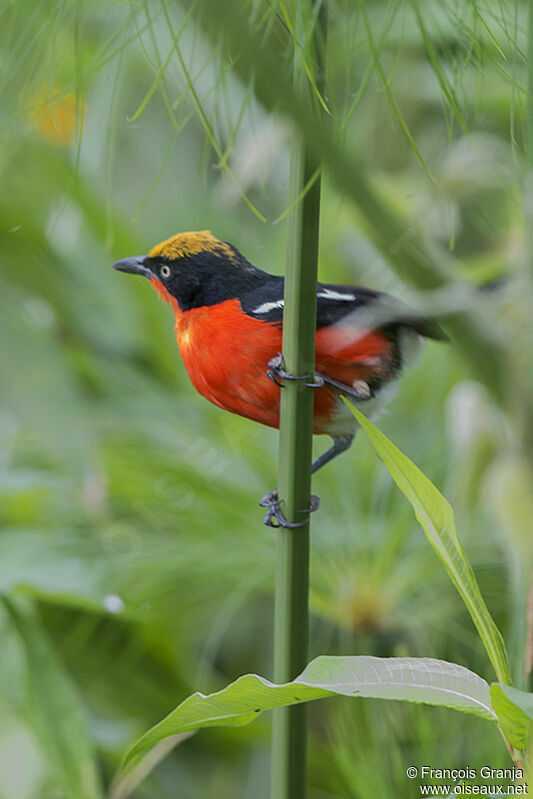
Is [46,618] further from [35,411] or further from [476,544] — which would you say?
[476,544]

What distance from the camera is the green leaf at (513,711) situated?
22 centimetres

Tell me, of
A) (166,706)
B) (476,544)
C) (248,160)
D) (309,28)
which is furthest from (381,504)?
(309,28)

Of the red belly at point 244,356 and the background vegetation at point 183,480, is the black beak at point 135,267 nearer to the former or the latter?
the red belly at point 244,356

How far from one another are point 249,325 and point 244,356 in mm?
11

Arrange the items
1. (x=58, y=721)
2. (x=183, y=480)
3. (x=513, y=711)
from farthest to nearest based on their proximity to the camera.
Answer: (x=183, y=480), (x=58, y=721), (x=513, y=711)

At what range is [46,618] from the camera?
0.69 m

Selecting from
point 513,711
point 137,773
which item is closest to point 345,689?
point 513,711

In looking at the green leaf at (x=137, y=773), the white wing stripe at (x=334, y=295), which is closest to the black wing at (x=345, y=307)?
the white wing stripe at (x=334, y=295)

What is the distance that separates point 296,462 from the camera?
24cm

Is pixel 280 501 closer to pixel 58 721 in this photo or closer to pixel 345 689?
pixel 345 689

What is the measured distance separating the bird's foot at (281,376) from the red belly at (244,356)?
14mm

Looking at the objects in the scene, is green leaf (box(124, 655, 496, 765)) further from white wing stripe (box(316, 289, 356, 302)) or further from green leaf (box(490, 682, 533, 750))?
white wing stripe (box(316, 289, 356, 302))

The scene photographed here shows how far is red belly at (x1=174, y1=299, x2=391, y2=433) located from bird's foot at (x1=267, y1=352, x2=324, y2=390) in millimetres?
14

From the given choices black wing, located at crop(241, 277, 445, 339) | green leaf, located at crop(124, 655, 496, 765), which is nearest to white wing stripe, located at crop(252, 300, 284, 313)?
black wing, located at crop(241, 277, 445, 339)
